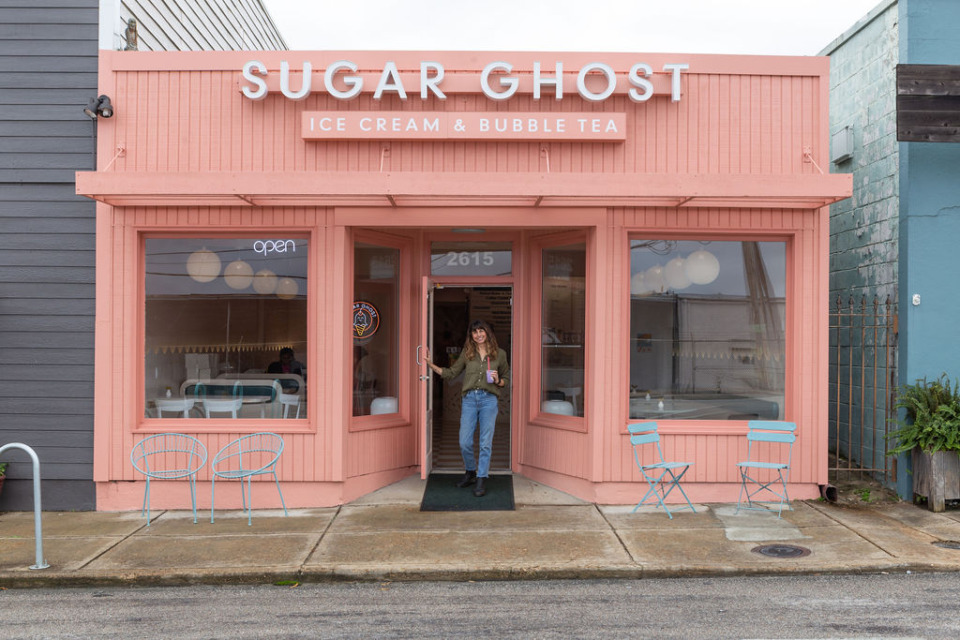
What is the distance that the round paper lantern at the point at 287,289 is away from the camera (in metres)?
7.39

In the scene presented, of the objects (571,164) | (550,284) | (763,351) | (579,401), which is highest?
(571,164)

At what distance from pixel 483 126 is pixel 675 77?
193 centimetres

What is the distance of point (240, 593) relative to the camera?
202 inches

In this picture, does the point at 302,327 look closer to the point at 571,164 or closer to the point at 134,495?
the point at 134,495

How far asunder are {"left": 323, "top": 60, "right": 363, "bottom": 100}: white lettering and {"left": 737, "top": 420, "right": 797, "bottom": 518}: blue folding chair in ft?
16.5

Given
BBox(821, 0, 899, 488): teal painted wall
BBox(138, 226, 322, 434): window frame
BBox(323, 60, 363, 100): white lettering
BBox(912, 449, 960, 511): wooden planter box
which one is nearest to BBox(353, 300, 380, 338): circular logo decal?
BBox(138, 226, 322, 434): window frame

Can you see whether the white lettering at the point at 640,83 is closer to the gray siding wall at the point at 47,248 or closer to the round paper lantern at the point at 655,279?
the round paper lantern at the point at 655,279

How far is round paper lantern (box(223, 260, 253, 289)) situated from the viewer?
24.4 feet

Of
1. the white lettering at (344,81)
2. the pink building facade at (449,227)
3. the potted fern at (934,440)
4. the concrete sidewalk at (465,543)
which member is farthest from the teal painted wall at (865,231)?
the white lettering at (344,81)

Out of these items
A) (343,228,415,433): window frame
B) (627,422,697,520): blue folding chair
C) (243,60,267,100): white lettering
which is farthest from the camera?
(343,228,415,433): window frame

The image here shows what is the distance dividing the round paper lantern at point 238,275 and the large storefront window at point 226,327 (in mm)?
10

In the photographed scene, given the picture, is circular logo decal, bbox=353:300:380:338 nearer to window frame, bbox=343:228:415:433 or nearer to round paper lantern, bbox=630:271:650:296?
window frame, bbox=343:228:415:433

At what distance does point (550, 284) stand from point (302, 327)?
265 centimetres

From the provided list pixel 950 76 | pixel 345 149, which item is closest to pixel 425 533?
pixel 345 149
